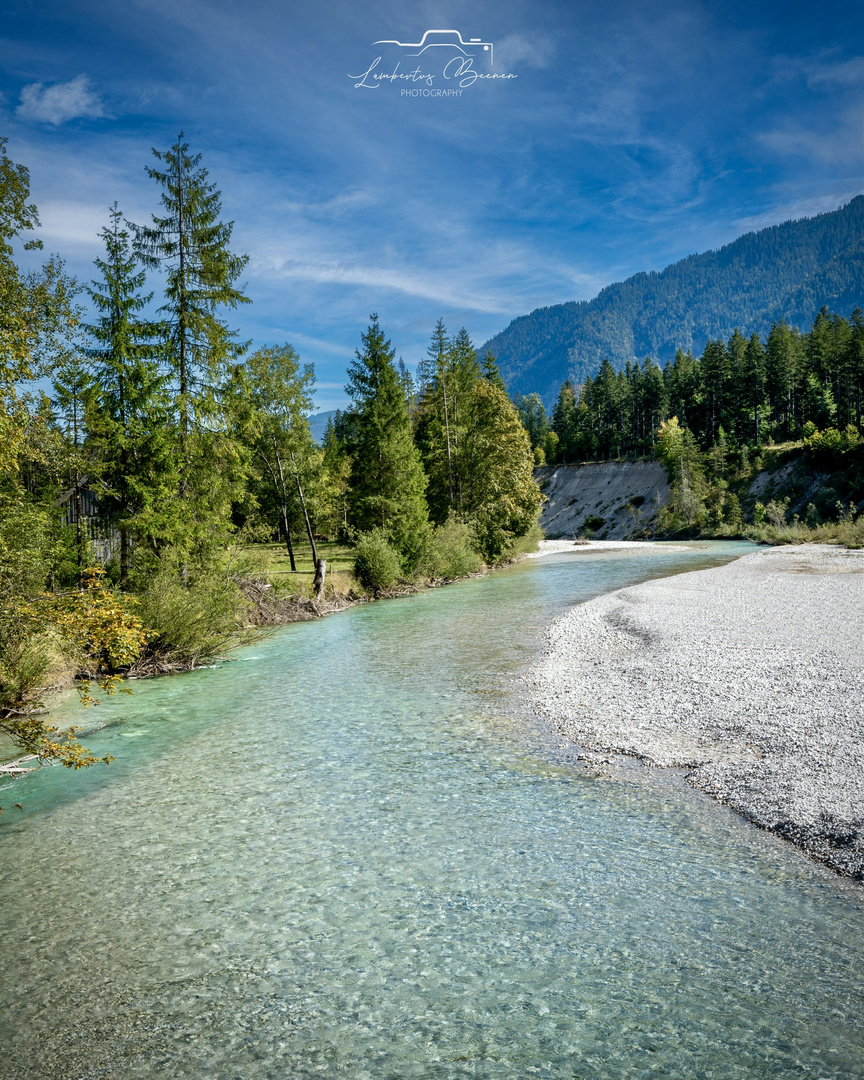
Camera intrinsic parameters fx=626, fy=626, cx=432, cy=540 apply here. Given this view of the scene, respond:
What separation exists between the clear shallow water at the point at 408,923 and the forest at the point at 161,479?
1724 millimetres

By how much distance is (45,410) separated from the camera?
11.2 meters

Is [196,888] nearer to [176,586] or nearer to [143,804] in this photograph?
[143,804]

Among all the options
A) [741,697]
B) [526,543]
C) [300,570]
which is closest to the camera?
[741,697]

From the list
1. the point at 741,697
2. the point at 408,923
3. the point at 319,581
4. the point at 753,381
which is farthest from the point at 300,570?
the point at 753,381

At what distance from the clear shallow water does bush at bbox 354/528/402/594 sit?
20554mm

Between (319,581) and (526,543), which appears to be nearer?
(319,581)

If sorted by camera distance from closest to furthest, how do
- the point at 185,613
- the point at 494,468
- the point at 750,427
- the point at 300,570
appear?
1. the point at 185,613
2. the point at 300,570
3. the point at 494,468
4. the point at 750,427

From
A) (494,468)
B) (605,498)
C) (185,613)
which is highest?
(494,468)

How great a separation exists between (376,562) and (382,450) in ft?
21.7

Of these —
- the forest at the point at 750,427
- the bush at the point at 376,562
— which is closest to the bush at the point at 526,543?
the forest at the point at 750,427

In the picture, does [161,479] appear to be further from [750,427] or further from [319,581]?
[750,427]

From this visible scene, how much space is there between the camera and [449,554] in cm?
3891

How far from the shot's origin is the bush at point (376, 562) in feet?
105

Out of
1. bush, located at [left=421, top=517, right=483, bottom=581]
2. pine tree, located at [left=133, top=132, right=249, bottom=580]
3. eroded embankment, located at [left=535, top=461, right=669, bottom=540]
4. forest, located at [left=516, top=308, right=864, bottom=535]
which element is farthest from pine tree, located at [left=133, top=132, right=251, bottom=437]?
eroded embankment, located at [left=535, top=461, right=669, bottom=540]
